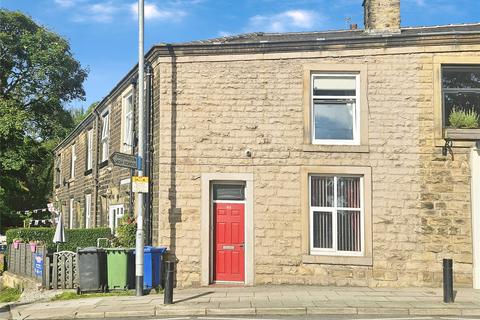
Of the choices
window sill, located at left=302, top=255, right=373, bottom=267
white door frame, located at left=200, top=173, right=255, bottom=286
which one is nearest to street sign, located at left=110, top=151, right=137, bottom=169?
white door frame, located at left=200, top=173, right=255, bottom=286

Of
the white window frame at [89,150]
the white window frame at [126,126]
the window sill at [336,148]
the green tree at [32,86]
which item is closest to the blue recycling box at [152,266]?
the window sill at [336,148]

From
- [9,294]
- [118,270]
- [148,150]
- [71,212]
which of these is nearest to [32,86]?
[71,212]

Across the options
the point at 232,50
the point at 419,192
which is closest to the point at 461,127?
the point at 419,192

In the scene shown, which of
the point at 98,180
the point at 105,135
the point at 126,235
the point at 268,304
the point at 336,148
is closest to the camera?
the point at 268,304

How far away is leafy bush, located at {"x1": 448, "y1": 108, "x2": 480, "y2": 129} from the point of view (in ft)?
42.6

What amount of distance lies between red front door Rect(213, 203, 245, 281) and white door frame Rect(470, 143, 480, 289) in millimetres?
5447

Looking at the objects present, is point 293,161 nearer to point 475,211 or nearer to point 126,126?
point 475,211

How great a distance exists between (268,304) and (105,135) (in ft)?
38.3

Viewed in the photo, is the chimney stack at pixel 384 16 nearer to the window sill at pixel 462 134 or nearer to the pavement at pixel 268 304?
the window sill at pixel 462 134

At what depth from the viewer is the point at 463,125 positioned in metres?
13.0

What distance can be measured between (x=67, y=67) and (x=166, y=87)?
75.8 ft

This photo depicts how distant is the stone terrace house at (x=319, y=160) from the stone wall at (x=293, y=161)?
0.08 feet

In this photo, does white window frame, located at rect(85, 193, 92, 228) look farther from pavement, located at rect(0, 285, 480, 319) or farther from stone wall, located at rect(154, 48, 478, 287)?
pavement, located at rect(0, 285, 480, 319)

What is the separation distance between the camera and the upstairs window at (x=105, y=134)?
19688mm
